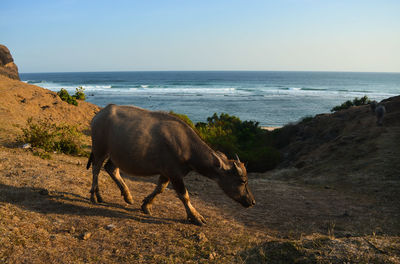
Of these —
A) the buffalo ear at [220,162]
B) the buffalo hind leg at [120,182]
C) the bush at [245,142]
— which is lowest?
the bush at [245,142]

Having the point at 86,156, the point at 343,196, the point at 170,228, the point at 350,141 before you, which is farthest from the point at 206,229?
the point at 350,141

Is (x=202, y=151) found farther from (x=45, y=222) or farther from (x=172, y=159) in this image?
(x=45, y=222)

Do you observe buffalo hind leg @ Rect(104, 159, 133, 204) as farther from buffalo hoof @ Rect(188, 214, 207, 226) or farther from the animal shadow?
buffalo hoof @ Rect(188, 214, 207, 226)

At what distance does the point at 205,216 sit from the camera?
20.5 feet

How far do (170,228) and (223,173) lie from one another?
137 centimetres

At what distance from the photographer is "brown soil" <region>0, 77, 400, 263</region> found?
407 centimetres

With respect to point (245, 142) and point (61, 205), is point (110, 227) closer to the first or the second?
point (61, 205)

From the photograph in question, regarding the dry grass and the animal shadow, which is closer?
the dry grass

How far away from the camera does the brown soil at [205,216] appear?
13.4ft

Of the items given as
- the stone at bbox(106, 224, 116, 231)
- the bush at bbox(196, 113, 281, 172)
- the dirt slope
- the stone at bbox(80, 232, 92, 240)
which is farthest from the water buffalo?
the dirt slope

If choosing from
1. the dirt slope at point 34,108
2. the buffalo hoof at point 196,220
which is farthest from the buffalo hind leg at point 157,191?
the dirt slope at point 34,108

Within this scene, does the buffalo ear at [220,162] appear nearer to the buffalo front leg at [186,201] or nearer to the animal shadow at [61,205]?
the buffalo front leg at [186,201]

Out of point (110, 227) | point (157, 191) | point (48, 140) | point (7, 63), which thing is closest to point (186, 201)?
point (157, 191)

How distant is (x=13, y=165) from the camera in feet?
24.8
